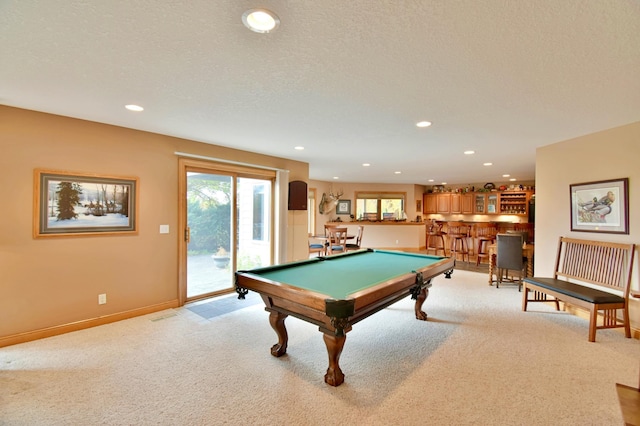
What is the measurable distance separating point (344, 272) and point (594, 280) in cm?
318

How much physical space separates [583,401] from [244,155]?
486 centimetres

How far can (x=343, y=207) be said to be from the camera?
1005cm

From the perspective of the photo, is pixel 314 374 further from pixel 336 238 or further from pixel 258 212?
pixel 336 238

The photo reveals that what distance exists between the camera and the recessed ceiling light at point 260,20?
145cm

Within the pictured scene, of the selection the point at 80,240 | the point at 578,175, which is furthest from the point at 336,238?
the point at 80,240

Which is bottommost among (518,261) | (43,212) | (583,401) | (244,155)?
(583,401)

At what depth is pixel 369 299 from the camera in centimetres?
219

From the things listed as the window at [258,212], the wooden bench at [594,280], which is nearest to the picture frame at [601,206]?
the wooden bench at [594,280]

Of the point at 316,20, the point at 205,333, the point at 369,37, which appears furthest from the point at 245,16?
the point at 205,333

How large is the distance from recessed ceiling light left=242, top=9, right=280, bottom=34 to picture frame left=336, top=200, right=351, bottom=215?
27.9 ft

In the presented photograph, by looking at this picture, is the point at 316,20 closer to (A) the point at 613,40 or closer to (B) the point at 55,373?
(A) the point at 613,40

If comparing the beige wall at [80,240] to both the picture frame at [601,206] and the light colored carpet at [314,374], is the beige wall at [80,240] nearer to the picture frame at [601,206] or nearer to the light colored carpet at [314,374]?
the light colored carpet at [314,374]

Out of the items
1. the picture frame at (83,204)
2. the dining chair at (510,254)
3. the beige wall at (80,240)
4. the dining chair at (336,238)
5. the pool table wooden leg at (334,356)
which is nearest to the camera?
the pool table wooden leg at (334,356)

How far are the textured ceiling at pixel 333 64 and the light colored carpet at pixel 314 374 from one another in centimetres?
241
